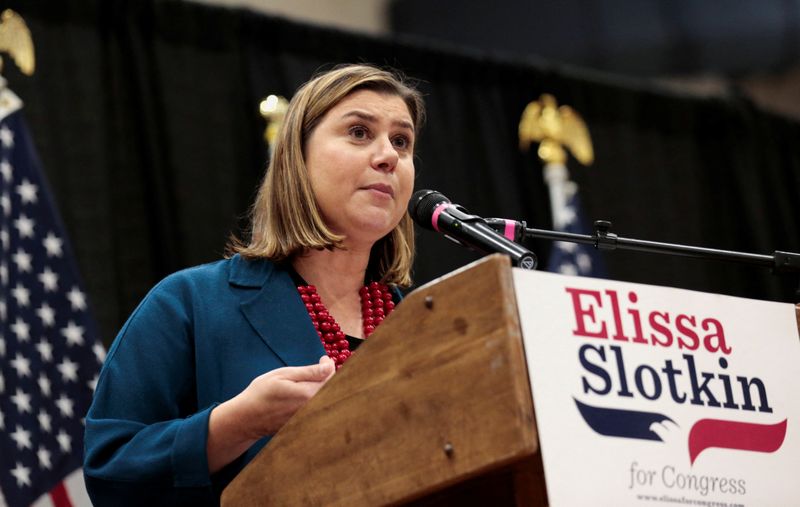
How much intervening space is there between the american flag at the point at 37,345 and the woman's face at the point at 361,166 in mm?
1559

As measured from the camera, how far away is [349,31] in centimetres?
454

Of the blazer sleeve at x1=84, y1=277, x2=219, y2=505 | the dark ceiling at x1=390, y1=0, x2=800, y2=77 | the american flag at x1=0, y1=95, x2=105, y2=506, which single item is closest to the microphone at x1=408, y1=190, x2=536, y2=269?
the blazer sleeve at x1=84, y1=277, x2=219, y2=505

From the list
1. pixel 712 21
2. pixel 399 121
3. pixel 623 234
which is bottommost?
pixel 399 121

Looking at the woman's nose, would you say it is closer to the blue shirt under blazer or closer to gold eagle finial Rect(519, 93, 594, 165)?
the blue shirt under blazer

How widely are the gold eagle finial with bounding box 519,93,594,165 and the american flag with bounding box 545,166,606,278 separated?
9 cm

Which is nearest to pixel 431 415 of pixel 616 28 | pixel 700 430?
pixel 700 430

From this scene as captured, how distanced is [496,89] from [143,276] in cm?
199

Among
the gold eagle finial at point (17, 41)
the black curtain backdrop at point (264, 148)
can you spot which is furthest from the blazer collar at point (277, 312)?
the gold eagle finial at point (17, 41)

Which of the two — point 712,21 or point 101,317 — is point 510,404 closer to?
point 101,317

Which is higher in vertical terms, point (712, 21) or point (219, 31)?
point (712, 21)

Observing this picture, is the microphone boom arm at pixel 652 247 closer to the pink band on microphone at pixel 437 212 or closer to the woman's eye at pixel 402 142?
the pink band on microphone at pixel 437 212

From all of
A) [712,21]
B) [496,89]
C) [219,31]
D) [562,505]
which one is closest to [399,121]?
[562,505]

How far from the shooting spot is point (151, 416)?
1838 millimetres

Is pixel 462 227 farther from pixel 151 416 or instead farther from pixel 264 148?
pixel 264 148
